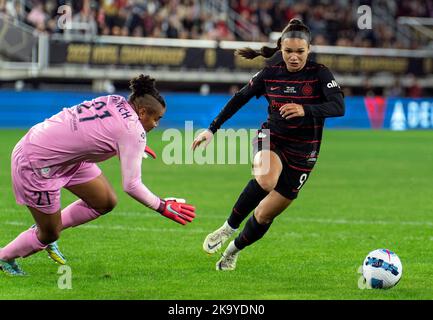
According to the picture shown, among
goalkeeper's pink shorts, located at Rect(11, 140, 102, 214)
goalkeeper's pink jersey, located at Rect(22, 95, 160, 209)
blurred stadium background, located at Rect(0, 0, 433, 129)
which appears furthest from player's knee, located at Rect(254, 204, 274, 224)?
blurred stadium background, located at Rect(0, 0, 433, 129)

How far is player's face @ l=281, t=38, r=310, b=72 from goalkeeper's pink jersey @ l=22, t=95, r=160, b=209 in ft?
5.20

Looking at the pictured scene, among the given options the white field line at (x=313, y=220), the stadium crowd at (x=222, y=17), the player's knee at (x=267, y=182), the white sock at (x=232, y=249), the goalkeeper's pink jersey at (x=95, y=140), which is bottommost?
the white field line at (x=313, y=220)

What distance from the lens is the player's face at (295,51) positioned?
332 inches

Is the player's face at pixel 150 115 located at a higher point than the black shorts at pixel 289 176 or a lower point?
higher

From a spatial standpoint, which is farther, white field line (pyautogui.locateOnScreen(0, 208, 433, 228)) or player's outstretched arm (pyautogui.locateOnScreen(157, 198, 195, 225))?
white field line (pyautogui.locateOnScreen(0, 208, 433, 228))

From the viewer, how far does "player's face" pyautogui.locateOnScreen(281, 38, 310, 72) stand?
8430 millimetres

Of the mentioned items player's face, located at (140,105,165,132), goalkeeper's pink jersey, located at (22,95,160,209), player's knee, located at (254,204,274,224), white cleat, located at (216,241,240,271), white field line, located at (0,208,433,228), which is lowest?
white field line, located at (0,208,433,228)

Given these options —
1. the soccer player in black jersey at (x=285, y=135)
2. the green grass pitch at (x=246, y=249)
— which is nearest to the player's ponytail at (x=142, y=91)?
the soccer player in black jersey at (x=285, y=135)

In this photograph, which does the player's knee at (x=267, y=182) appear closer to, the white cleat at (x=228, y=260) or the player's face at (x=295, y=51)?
the white cleat at (x=228, y=260)

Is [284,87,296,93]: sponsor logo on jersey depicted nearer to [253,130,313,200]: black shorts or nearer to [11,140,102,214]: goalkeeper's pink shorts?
[253,130,313,200]: black shorts

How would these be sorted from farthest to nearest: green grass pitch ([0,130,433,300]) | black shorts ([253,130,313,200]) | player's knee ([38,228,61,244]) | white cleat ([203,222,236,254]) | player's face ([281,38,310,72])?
white cleat ([203,222,236,254]) → black shorts ([253,130,313,200]) → player's face ([281,38,310,72]) → player's knee ([38,228,61,244]) → green grass pitch ([0,130,433,300])

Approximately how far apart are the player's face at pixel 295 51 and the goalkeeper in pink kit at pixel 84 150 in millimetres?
1355

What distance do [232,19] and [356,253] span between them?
86.6 ft

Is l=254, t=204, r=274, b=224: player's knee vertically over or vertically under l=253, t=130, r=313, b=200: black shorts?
under
